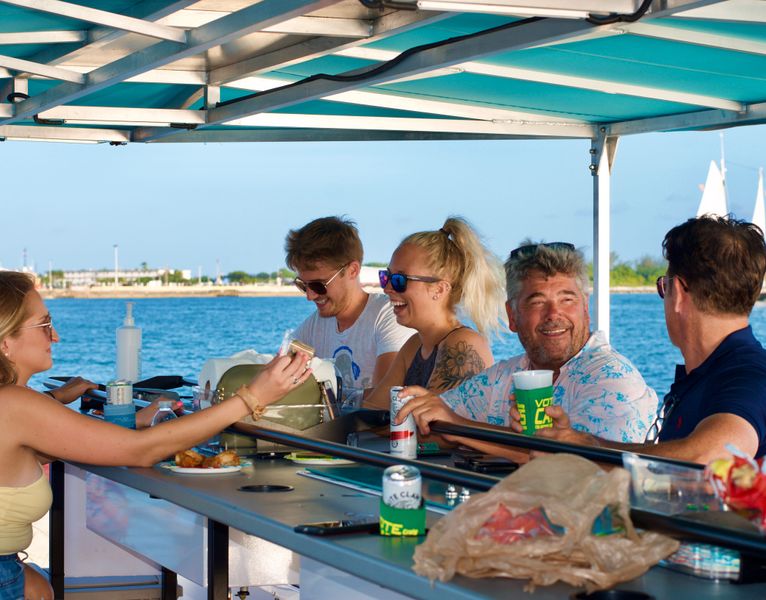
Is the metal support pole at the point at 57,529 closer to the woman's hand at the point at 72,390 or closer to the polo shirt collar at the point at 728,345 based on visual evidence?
the woman's hand at the point at 72,390

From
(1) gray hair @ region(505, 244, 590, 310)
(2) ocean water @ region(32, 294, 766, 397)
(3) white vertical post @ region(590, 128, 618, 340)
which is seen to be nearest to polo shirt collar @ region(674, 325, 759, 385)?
(1) gray hair @ region(505, 244, 590, 310)

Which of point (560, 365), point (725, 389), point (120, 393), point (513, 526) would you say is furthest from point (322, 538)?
point (120, 393)

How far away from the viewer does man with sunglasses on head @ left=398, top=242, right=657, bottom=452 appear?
3205mm

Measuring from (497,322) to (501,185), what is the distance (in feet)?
185

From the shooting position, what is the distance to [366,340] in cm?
498

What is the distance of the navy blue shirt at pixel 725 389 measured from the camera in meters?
2.58

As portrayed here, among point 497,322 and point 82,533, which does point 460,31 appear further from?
point 82,533

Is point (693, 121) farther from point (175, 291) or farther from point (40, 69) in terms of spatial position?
point (175, 291)

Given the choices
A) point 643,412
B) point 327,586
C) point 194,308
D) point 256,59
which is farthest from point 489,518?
point 194,308

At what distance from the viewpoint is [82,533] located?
15.3 ft

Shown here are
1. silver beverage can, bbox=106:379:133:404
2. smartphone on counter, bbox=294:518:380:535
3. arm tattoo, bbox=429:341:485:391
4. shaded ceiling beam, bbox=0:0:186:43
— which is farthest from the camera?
arm tattoo, bbox=429:341:485:391

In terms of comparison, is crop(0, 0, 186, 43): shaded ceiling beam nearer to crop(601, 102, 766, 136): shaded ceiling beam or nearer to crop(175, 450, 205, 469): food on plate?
crop(175, 450, 205, 469): food on plate

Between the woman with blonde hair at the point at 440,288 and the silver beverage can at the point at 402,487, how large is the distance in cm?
191

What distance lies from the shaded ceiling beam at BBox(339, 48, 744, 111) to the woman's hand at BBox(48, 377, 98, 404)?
68.2 inches
